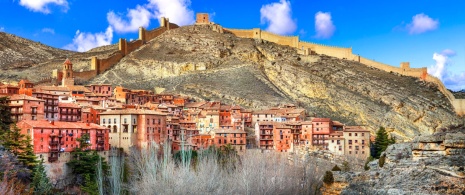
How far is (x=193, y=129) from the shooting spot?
151ft

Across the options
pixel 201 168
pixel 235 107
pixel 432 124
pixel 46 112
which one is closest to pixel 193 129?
pixel 235 107

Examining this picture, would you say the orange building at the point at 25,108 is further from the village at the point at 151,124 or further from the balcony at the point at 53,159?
the balcony at the point at 53,159

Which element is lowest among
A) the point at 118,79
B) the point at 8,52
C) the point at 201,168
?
the point at 201,168

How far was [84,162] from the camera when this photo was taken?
103 ft

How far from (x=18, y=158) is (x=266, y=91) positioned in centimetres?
3949

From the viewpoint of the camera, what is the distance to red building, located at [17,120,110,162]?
31.5 m

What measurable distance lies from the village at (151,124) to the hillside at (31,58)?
11158 millimetres

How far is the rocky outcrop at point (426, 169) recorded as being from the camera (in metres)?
8.66

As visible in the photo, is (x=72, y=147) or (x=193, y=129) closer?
(x=72, y=147)

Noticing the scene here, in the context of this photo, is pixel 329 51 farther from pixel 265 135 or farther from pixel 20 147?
pixel 20 147

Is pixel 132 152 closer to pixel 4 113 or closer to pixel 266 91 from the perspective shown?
pixel 4 113

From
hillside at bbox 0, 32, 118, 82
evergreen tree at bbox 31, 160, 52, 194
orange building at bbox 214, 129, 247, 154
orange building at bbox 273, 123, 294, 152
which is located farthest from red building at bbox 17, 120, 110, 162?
hillside at bbox 0, 32, 118, 82

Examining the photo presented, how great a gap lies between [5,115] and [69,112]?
571 cm

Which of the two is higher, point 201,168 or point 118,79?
point 118,79
